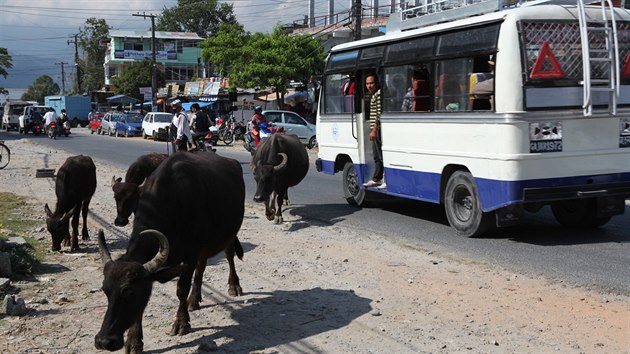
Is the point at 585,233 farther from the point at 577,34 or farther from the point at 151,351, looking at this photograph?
the point at 151,351

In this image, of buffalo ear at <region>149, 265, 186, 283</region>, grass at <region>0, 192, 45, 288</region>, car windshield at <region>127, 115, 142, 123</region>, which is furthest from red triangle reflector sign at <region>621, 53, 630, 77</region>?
car windshield at <region>127, 115, 142, 123</region>

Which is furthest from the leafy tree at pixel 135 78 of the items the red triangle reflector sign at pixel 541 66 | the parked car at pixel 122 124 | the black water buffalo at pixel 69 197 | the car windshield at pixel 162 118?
the red triangle reflector sign at pixel 541 66

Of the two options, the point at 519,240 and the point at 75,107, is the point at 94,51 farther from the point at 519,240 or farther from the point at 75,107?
the point at 519,240

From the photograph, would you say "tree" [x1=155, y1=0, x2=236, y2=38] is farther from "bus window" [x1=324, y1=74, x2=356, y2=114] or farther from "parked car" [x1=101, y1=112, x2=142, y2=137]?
"bus window" [x1=324, y1=74, x2=356, y2=114]

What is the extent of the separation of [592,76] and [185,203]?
598cm

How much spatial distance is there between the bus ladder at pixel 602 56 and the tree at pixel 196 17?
8452cm

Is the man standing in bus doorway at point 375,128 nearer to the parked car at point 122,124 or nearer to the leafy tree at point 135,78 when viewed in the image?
the parked car at point 122,124

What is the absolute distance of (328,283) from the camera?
7.71 m

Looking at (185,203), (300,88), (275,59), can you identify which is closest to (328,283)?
(185,203)

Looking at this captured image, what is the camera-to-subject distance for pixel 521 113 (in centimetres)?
→ 884

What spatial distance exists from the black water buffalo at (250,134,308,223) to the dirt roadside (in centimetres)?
204

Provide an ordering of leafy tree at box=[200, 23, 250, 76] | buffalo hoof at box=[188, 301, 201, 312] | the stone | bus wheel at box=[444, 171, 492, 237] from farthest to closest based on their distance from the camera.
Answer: leafy tree at box=[200, 23, 250, 76]
bus wheel at box=[444, 171, 492, 237]
the stone
buffalo hoof at box=[188, 301, 201, 312]

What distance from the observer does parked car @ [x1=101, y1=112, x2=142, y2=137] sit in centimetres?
4662

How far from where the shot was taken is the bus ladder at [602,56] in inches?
349
